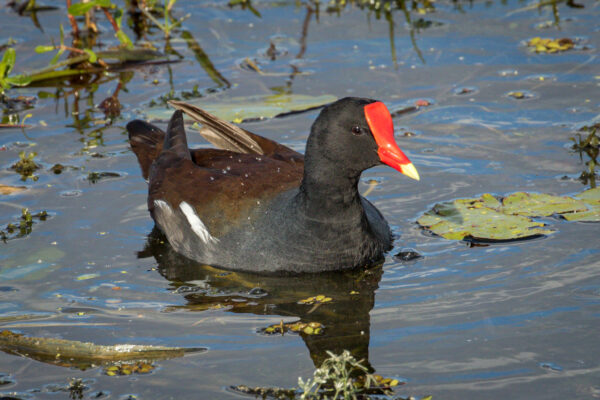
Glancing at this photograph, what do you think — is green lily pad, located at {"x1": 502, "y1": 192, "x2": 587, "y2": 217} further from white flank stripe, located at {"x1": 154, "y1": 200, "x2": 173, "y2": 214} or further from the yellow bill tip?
white flank stripe, located at {"x1": 154, "y1": 200, "x2": 173, "y2": 214}

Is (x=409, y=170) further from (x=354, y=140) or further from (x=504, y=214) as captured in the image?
(x=504, y=214)

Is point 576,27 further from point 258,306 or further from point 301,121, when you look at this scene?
point 258,306

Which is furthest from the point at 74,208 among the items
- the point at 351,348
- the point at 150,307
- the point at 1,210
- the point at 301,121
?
the point at 351,348

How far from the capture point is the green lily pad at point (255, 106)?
21.8ft

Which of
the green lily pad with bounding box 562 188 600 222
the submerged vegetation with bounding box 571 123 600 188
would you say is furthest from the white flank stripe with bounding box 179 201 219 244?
the submerged vegetation with bounding box 571 123 600 188

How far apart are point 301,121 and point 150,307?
2687 mm

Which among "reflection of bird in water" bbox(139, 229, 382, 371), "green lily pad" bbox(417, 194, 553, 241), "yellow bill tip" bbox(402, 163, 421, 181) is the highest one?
"yellow bill tip" bbox(402, 163, 421, 181)

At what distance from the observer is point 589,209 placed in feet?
17.1

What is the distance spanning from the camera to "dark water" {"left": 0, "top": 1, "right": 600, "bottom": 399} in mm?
3846

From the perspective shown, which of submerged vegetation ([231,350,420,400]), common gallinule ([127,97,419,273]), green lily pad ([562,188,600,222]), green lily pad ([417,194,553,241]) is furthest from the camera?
green lily pad ([562,188,600,222])

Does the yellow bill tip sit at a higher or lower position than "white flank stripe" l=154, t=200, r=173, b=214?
higher

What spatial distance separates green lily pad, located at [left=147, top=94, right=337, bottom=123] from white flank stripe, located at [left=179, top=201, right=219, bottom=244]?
157 cm

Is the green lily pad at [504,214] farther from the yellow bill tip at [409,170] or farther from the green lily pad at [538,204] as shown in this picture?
the yellow bill tip at [409,170]

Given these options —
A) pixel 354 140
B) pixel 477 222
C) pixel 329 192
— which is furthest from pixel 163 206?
pixel 477 222
